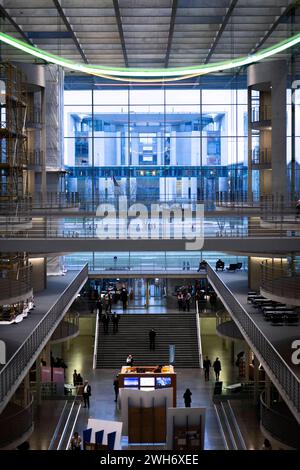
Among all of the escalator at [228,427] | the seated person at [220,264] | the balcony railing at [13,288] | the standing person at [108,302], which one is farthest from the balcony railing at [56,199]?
the escalator at [228,427]

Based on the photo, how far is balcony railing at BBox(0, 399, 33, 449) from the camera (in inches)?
340

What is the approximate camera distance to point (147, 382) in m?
12.4

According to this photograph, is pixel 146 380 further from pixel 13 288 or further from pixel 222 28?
pixel 222 28

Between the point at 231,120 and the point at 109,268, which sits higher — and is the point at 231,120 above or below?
above

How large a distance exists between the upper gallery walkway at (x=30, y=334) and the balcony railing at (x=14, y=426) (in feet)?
2.31

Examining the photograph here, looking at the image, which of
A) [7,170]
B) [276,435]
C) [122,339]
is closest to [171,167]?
[122,339]

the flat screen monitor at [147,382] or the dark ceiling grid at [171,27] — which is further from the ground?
the dark ceiling grid at [171,27]

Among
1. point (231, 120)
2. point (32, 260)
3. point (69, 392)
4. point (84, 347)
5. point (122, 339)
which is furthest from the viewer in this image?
point (231, 120)

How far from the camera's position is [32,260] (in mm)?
15680

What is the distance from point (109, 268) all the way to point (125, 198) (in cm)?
207

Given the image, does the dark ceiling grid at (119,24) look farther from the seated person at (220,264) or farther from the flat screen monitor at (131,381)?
the flat screen monitor at (131,381)

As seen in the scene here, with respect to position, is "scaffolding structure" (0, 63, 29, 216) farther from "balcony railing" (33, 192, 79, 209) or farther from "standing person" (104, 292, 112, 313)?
"standing person" (104, 292, 112, 313)

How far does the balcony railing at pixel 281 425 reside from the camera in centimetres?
835
